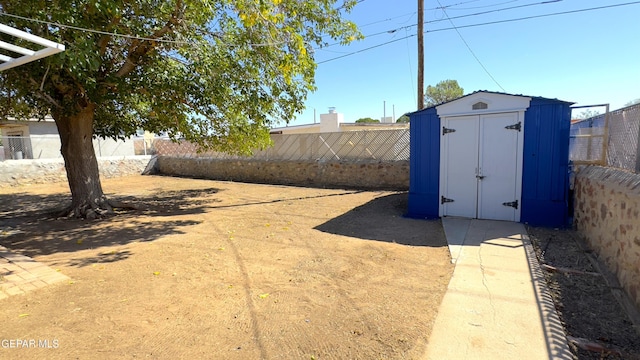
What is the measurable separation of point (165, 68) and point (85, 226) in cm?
378

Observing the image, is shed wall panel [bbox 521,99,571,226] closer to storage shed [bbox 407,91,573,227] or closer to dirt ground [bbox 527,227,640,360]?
storage shed [bbox 407,91,573,227]

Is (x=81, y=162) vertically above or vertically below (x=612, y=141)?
below

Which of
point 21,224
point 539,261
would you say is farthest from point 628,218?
point 21,224

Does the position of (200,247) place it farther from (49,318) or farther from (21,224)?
(21,224)

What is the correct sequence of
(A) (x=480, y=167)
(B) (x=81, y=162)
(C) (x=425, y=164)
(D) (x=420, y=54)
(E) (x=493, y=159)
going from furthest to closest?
(D) (x=420, y=54), (B) (x=81, y=162), (C) (x=425, y=164), (A) (x=480, y=167), (E) (x=493, y=159)

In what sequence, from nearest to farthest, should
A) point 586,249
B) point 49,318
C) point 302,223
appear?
1. point 49,318
2. point 586,249
3. point 302,223

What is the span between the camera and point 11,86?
6.12m

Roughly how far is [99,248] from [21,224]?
3597 millimetres

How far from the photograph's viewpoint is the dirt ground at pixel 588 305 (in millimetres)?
2701

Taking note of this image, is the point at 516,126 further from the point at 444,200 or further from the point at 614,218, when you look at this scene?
the point at 614,218

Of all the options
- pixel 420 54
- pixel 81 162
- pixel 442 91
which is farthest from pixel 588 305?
pixel 442 91

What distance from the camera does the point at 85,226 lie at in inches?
279

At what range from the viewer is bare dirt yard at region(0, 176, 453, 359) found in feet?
9.14

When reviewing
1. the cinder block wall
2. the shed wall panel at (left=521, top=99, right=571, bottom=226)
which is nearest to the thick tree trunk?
the shed wall panel at (left=521, top=99, right=571, bottom=226)
